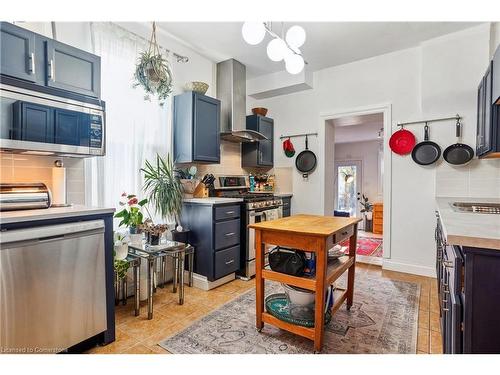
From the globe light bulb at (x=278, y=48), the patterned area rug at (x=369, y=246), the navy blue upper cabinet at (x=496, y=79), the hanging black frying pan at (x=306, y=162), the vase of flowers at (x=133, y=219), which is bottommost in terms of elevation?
the patterned area rug at (x=369, y=246)

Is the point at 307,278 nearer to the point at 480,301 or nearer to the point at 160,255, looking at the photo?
the point at 480,301

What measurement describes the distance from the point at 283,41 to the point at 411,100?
2179 mm

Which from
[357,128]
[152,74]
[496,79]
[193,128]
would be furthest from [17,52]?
[357,128]

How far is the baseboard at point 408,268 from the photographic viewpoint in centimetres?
324

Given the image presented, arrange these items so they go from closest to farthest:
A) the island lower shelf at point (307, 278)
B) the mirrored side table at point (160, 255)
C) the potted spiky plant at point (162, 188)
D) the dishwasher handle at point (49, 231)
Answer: the dishwasher handle at point (49, 231) → the island lower shelf at point (307, 278) → the mirrored side table at point (160, 255) → the potted spiky plant at point (162, 188)

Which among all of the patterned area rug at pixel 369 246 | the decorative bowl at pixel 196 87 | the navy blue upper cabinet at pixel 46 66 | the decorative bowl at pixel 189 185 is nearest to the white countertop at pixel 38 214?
the navy blue upper cabinet at pixel 46 66

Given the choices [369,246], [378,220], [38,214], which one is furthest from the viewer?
[378,220]

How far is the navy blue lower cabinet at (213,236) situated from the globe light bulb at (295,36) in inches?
66.2

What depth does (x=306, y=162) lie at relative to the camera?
4141mm

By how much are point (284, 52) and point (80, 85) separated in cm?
155

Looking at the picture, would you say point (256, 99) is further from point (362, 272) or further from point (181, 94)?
point (362, 272)

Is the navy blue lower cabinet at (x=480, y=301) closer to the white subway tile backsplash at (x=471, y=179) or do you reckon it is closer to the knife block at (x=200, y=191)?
the white subway tile backsplash at (x=471, y=179)

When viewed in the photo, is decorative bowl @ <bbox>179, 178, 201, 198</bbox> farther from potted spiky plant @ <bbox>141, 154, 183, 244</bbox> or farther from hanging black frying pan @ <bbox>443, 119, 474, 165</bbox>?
hanging black frying pan @ <bbox>443, 119, 474, 165</bbox>
